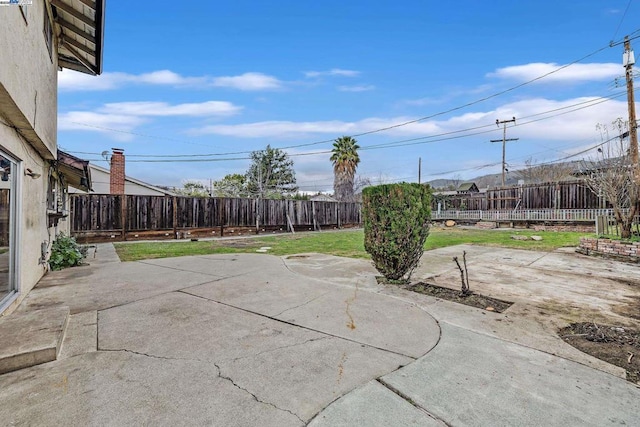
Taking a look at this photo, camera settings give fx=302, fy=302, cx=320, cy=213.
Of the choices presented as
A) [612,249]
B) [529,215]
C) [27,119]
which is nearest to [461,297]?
[27,119]

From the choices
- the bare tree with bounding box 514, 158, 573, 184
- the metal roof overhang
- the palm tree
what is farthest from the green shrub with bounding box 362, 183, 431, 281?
the bare tree with bounding box 514, 158, 573, 184

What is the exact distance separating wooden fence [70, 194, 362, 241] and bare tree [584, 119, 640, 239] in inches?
515

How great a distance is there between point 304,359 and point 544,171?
1597 inches

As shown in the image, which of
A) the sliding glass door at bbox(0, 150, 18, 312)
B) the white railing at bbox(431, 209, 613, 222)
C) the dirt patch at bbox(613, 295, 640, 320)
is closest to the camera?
the sliding glass door at bbox(0, 150, 18, 312)

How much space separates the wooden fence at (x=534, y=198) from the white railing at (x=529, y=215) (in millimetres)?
455

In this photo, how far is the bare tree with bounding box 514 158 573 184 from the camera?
1229 inches

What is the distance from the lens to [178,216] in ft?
44.4

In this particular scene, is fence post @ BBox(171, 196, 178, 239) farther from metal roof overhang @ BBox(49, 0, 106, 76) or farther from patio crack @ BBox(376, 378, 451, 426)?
patio crack @ BBox(376, 378, 451, 426)

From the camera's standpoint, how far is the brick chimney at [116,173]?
17.4 meters

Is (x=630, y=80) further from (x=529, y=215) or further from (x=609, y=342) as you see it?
(x=609, y=342)

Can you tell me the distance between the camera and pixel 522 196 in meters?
20.1

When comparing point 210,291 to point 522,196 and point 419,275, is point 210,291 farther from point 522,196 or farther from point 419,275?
point 522,196

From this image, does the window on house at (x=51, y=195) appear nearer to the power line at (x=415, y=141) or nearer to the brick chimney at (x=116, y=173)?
the brick chimney at (x=116, y=173)

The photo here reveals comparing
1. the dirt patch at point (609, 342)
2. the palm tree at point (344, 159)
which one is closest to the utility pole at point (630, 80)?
the dirt patch at point (609, 342)
